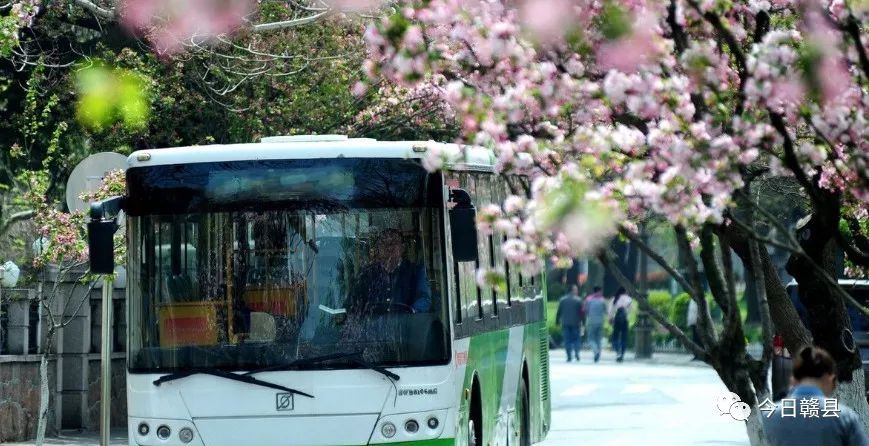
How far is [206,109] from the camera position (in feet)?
71.5

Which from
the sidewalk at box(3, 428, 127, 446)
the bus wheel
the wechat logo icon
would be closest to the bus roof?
the wechat logo icon

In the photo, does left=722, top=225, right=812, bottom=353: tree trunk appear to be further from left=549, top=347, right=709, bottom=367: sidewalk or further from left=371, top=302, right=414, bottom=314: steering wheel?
left=549, top=347, right=709, bottom=367: sidewalk

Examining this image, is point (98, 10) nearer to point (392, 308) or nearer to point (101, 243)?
point (101, 243)

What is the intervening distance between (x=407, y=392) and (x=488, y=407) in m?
1.93

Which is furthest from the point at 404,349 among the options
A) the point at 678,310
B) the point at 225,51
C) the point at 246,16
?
the point at 678,310

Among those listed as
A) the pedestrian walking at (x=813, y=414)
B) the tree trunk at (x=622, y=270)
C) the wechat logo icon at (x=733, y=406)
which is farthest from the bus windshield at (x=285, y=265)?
the tree trunk at (x=622, y=270)

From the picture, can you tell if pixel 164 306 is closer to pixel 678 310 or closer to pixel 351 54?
pixel 351 54

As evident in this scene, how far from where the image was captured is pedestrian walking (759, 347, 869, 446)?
7258 millimetres

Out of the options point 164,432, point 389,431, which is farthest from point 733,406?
point 164,432

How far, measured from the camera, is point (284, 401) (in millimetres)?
11844

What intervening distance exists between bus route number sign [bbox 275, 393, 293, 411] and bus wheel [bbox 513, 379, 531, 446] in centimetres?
372

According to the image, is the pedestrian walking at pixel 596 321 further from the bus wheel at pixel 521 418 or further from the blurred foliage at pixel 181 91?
the bus wheel at pixel 521 418

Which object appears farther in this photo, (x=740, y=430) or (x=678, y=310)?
(x=678, y=310)

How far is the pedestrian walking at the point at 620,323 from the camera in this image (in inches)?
1724
